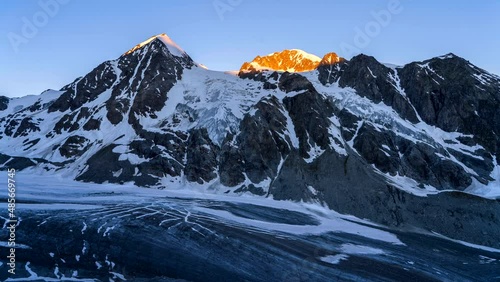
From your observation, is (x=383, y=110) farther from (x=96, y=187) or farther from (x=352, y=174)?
(x=96, y=187)

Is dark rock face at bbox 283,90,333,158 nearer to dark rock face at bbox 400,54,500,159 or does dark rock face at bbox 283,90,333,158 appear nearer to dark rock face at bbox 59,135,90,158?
dark rock face at bbox 400,54,500,159

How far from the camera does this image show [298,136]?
115 meters

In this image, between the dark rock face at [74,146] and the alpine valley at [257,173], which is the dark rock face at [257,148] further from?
the dark rock face at [74,146]

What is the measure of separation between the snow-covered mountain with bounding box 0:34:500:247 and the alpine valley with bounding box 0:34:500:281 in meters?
0.51

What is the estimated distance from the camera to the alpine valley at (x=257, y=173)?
48.7 meters

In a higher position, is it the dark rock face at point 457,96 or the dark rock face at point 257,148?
the dark rock face at point 457,96

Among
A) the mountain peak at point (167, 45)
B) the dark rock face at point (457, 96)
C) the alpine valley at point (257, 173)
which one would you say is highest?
the mountain peak at point (167, 45)

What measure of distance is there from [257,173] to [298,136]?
66.2 ft

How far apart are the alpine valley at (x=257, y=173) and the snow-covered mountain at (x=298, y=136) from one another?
19.9 inches

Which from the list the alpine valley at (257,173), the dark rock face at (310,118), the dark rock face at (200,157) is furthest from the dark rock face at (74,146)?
the dark rock face at (310,118)

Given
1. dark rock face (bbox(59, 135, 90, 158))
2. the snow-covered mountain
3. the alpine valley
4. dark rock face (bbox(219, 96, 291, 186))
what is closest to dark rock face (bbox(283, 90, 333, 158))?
the snow-covered mountain

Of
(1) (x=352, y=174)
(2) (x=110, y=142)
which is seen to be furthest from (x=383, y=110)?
(2) (x=110, y=142)

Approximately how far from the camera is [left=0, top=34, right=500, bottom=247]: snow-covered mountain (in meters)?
93.4

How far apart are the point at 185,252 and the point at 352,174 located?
2380 inches
